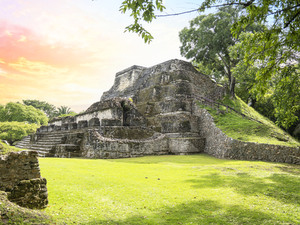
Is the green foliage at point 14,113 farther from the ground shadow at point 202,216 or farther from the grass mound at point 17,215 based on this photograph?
the ground shadow at point 202,216

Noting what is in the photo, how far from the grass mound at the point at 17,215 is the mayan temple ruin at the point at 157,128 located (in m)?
6.89

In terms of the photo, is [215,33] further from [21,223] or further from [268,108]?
[21,223]

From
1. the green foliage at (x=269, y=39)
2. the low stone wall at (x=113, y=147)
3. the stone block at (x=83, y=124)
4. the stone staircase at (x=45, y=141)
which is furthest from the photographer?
the stone block at (x=83, y=124)

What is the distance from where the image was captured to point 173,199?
12.7ft

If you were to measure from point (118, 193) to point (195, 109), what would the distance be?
11.4 m

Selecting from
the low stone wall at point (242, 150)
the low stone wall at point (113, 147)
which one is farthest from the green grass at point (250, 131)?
A: the low stone wall at point (113, 147)

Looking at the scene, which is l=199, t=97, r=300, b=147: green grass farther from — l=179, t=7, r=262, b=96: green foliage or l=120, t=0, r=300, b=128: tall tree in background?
l=179, t=7, r=262, b=96: green foliage

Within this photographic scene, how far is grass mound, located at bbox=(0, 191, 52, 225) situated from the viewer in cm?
237

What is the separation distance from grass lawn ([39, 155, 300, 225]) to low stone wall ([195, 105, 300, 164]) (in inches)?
128

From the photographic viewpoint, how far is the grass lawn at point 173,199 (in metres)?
3.04

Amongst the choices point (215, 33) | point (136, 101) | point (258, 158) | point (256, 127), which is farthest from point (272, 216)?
point (215, 33)

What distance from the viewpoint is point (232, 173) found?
6055mm

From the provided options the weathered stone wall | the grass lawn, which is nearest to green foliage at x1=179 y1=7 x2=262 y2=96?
the grass lawn

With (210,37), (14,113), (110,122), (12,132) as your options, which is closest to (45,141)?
(110,122)
